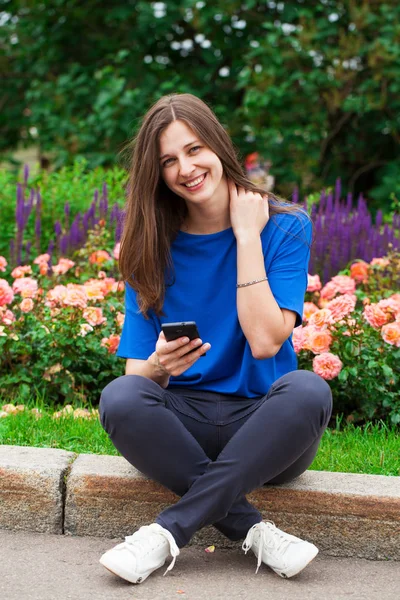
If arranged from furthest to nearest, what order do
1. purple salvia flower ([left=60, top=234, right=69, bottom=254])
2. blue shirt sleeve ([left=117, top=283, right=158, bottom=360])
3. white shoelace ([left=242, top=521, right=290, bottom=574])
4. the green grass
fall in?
purple salvia flower ([left=60, top=234, right=69, bottom=254]) → the green grass → blue shirt sleeve ([left=117, top=283, right=158, bottom=360]) → white shoelace ([left=242, top=521, right=290, bottom=574])

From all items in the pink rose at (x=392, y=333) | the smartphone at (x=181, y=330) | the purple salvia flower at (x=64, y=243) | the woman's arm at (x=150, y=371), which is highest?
the purple salvia flower at (x=64, y=243)

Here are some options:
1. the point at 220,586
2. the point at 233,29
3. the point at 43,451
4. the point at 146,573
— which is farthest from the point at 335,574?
the point at 233,29

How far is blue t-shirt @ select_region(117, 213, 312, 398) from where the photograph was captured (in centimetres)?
279

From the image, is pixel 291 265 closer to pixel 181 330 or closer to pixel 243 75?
pixel 181 330

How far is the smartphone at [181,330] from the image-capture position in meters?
2.57

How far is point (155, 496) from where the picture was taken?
2783 millimetres

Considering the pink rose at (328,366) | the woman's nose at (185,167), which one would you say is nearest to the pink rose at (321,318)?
the pink rose at (328,366)

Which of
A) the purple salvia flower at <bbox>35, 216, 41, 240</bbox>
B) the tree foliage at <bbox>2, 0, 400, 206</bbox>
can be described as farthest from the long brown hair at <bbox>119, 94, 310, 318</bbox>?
the tree foliage at <bbox>2, 0, 400, 206</bbox>

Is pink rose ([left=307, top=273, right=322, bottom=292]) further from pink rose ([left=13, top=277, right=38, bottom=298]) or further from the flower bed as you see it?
pink rose ([left=13, top=277, right=38, bottom=298])

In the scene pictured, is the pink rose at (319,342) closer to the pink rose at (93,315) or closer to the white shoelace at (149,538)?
the pink rose at (93,315)

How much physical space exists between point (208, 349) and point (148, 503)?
51cm

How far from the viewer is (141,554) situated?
2.42 meters

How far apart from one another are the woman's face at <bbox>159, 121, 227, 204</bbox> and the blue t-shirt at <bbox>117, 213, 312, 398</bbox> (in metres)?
0.16

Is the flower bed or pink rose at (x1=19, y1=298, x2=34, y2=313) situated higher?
pink rose at (x1=19, y1=298, x2=34, y2=313)
